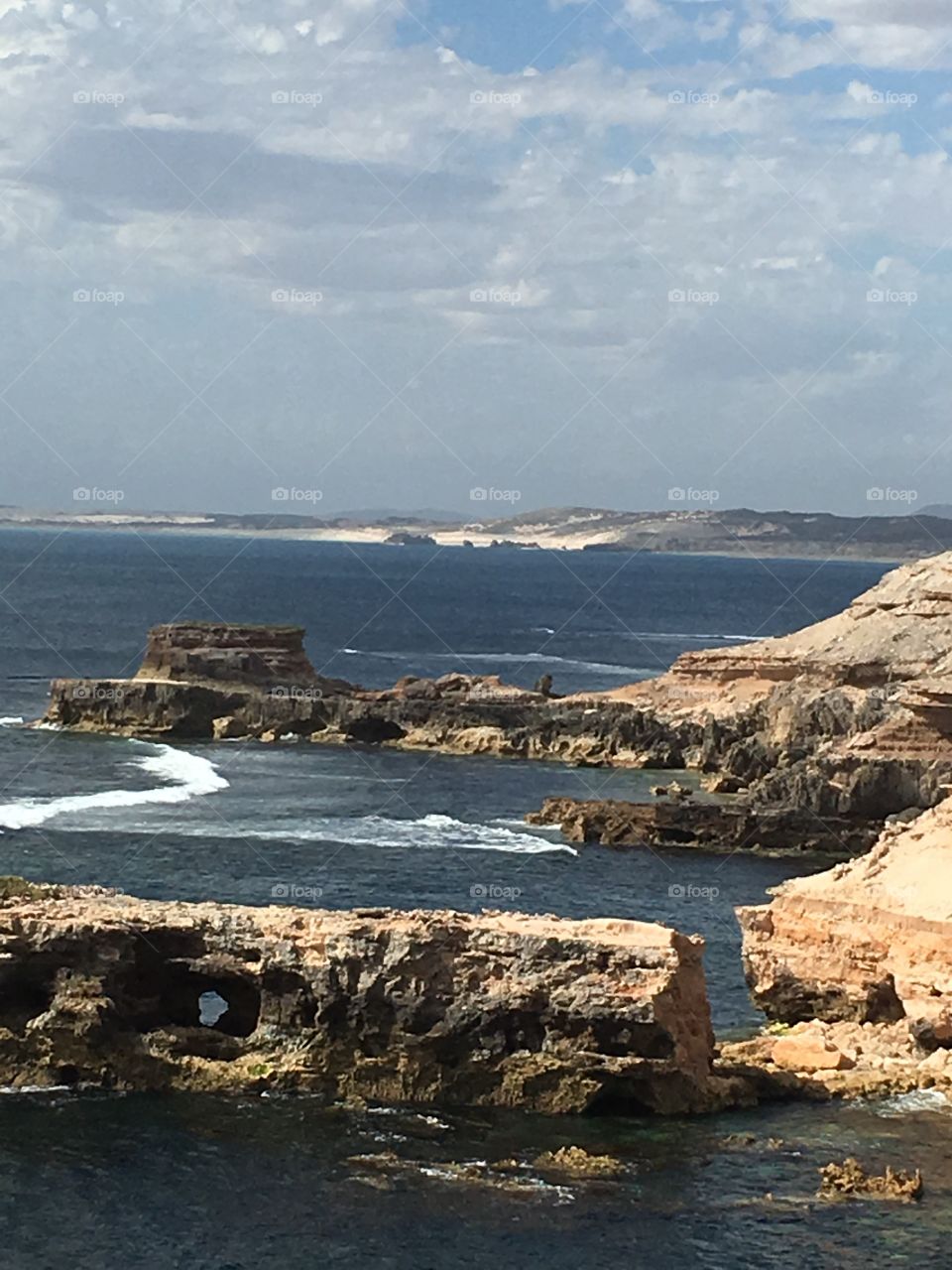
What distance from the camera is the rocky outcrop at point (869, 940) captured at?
39406 mm

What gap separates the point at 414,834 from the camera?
71.2m

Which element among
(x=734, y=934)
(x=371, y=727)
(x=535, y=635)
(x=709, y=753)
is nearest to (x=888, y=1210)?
(x=734, y=934)

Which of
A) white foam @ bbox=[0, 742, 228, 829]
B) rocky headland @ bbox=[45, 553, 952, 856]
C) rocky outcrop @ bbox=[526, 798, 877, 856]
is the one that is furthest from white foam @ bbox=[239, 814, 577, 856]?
white foam @ bbox=[0, 742, 228, 829]

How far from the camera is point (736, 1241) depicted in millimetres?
31047

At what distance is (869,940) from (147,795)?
42911mm

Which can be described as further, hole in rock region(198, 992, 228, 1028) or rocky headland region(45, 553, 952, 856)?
rocky headland region(45, 553, 952, 856)

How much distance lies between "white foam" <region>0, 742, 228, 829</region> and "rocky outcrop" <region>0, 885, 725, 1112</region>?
3402cm

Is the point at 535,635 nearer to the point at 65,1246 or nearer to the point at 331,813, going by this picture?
the point at 331,813

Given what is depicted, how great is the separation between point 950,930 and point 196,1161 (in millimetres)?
13855

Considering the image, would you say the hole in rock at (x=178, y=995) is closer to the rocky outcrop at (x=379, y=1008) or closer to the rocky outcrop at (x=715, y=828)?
the rocky outcrop at (x=379, y=1008)

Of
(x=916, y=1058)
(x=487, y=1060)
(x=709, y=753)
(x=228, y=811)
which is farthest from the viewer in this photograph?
(x=709, y=753)

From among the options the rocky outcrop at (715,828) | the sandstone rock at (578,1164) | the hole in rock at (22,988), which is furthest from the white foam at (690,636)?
the sandstone rock at (578,1164)

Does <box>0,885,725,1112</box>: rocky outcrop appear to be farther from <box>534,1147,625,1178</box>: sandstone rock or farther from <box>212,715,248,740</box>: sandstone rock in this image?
<box>212,715,248,740</box>: sandstone rock

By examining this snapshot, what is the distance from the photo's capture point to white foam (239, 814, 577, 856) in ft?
227
